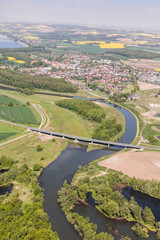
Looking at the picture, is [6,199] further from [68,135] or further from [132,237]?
[68,135]

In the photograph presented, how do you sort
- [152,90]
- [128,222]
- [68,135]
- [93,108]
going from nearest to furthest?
[128,222] < [68,135] < [93,108] < [152,90]

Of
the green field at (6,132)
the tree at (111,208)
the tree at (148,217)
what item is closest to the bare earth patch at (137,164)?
the tree at (148,217)

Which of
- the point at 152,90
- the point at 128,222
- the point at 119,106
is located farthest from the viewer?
the point at 152,90

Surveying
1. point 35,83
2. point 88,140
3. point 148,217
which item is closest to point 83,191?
point 148,217

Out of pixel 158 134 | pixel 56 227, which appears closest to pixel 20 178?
pixel 56 227

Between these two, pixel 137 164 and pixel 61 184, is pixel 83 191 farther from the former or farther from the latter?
pixel 137 164

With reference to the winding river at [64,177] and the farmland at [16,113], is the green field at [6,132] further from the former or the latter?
the winding river at [64,177]
